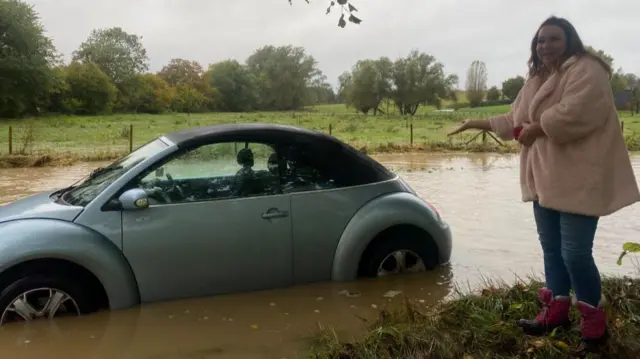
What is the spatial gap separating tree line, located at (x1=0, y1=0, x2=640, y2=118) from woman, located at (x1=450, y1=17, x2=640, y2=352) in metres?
49.6

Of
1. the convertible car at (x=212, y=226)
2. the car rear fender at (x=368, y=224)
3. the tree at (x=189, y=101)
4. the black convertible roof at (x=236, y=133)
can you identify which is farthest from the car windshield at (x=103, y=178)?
the tree at (x=189, y=101)

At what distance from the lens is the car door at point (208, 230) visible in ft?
16.4

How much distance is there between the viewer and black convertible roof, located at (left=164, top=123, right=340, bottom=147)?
5.41m

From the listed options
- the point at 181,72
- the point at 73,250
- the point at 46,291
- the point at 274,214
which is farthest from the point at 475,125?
the point at 181,72

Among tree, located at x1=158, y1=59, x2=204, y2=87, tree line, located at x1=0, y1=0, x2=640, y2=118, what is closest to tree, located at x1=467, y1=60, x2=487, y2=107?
tree line, located at x1=0, y1=0, x2=640, y2=118

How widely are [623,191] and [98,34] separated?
95.9 m

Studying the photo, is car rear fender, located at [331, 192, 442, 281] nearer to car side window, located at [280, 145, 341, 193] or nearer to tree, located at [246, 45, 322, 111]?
car side window, located at [280, 145, 341, 193]

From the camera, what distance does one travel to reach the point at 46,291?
4.69 metres

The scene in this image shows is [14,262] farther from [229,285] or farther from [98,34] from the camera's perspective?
[98,34]

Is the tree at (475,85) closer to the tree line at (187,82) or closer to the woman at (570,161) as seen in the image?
the tree line at (187,82)

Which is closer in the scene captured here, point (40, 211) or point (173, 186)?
point (40, 211)

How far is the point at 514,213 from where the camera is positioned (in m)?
9.91

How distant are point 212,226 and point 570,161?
2.79 meters

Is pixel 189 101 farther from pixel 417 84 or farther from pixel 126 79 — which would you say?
pixel 417 84
